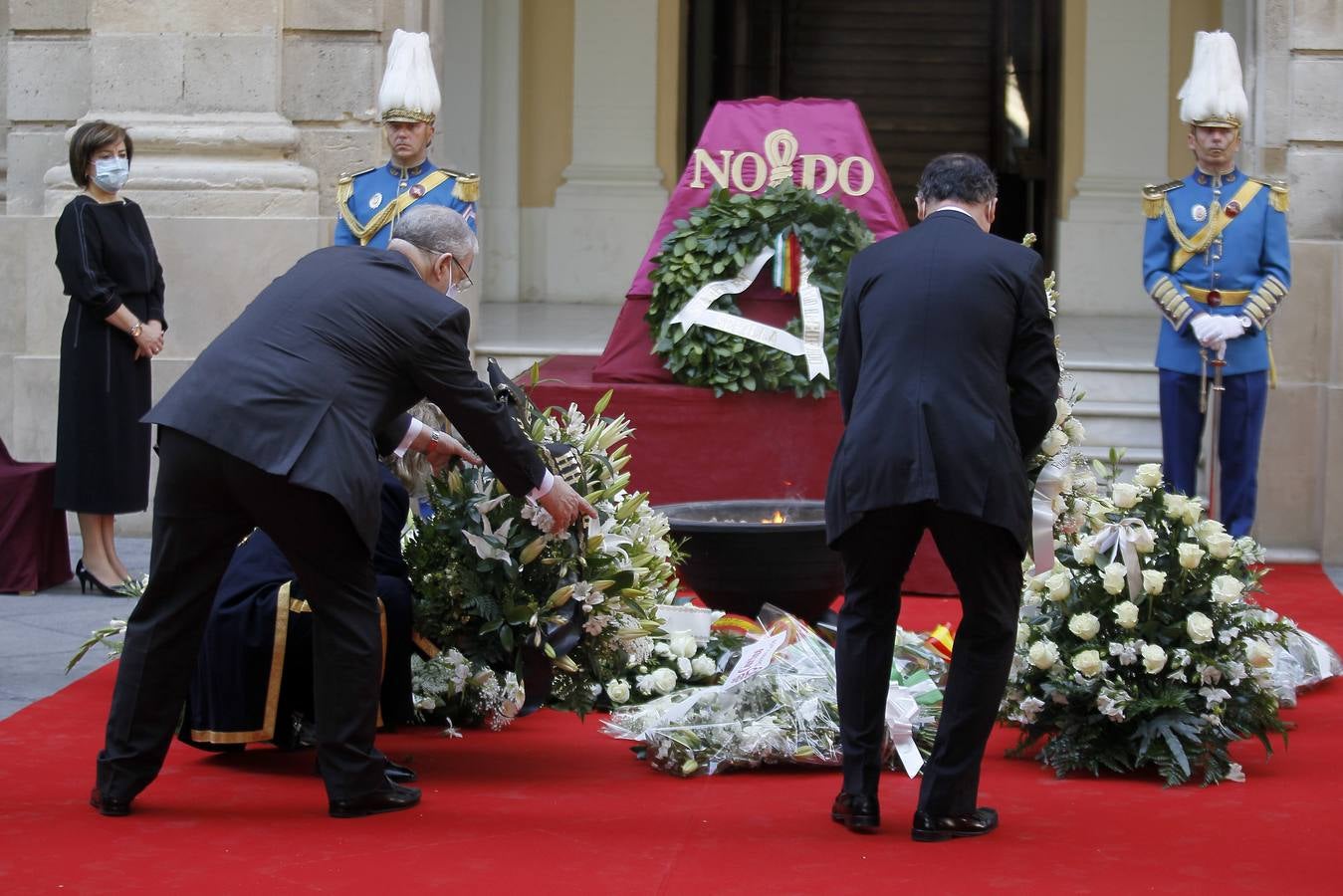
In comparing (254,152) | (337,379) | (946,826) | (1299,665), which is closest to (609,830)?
(946,826)

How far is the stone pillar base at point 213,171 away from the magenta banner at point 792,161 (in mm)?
2312

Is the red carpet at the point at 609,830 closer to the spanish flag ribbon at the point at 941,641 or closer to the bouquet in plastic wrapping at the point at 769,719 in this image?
the bouquet in plastic wrapping at the point at 769,719

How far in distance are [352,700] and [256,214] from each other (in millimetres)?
5289

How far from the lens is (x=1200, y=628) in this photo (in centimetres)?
511

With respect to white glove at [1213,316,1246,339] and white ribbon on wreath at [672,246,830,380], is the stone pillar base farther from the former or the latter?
white glove at [1213,316,1246,339]

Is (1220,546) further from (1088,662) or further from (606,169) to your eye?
(606,169)

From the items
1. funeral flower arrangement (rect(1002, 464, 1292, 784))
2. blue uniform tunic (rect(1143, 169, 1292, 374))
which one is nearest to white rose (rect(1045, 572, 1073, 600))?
funeral flower arrangement (rect(1002, 464, 1292, 784))

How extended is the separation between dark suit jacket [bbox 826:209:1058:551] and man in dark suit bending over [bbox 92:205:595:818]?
932mm

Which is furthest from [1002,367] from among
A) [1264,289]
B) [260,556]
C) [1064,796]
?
[1264,289]

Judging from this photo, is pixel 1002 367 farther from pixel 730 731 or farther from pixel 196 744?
pixel 196 744

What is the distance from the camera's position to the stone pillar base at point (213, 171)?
9391 mm

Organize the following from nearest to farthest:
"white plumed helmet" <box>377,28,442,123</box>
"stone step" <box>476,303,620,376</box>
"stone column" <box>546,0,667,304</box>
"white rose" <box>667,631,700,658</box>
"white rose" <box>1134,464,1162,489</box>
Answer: "white rose" <box>1134,464,1162,489</box> < "white rose" <box>667,631,700,658</box> < "white plumed helmet" <box>377,28,442,123</box> < "stone step" <box>476,303,620,376</box> < "stone column" <box>546,0,667,304</box>

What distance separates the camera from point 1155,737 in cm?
511

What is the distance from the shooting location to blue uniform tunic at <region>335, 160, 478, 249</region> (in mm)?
7863
